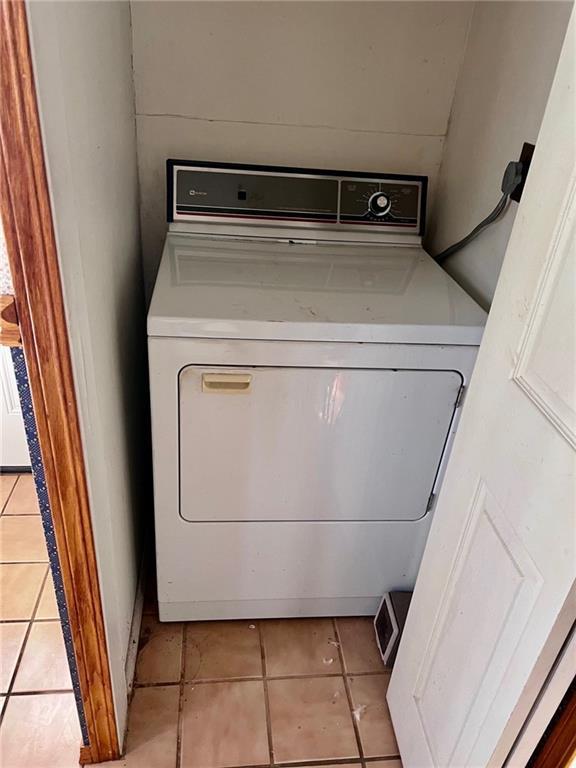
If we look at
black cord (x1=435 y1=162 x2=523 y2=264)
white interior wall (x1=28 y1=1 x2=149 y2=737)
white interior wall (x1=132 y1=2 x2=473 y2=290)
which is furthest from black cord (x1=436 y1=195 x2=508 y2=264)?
white interior wall (x1=28 y1=1 x2=149 y2=737)

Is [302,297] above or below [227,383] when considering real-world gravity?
above

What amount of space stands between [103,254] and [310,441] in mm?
588

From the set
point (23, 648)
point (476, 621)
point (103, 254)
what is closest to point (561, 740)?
point (476, 621)

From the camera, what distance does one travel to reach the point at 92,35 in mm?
971

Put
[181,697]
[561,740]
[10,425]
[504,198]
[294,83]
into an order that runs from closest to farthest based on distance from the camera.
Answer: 1. [561,740]
2. [504,198]
3. [181,697]
4. [294,83]
5. [10,425]

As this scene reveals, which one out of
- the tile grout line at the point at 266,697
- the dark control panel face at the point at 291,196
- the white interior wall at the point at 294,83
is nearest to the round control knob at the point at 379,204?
the dark control panel face at the point at 291,196

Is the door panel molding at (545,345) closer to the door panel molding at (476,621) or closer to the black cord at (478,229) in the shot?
the door panel molding at (476,621)

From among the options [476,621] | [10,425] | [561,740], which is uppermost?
[476,621]

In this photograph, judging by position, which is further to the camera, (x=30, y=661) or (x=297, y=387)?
(x=30, y=661)

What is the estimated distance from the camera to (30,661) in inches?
57.7

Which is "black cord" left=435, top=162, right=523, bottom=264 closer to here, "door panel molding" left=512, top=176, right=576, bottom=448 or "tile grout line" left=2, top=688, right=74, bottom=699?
"door panel molding" left=512, top=176, right=576, bottom=448

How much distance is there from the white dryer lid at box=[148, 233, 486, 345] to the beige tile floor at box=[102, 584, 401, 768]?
35.5 inches

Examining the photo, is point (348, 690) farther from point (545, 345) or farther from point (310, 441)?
point (545, 345)

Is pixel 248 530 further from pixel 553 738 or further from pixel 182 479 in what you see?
pixel 553 738
